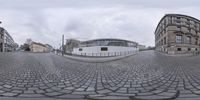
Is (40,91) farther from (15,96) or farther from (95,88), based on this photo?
(95,88)

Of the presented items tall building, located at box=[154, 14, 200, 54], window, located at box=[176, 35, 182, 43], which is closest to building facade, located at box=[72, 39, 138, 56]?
tall building, located at box=[154, 14, 200, 54]

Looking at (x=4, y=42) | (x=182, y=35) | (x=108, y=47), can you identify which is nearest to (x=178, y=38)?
(x=182, y=35)

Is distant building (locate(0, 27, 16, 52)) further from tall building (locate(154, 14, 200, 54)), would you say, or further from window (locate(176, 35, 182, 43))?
window (locate(176, 35, 182, 43))

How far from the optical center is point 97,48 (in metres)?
42.5

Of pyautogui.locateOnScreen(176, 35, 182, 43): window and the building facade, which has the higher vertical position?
pyautogui.locateOnScreen(176, 35, 182, 43): window

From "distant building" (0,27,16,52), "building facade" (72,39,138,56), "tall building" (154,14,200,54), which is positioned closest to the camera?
"tall building" (154,14,200,54)

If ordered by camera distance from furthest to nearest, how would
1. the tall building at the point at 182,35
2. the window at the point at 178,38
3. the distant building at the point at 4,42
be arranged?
the distant building at the point at 4,42, the window at the point at 178,38, the tall building at the point at 182,35

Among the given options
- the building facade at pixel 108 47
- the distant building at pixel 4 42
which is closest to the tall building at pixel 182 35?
the building facade at pixel 108 47

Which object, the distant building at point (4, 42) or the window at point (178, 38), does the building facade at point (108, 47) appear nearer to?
the window at point (178, 38)

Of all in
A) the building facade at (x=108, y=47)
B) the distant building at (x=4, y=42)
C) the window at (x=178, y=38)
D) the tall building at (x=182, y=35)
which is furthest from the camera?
the distant building at (x=4, y=42)

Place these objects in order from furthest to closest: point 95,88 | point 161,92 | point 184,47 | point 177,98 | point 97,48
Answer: point 97,48 → point 184,47 → point 95,88 → point 161,92 → point 177,98

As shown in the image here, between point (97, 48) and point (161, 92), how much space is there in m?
37.4

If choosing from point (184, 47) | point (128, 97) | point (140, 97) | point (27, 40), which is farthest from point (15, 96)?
point (27, 40)

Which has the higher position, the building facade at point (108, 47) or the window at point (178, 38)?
the window at point (178, 38)
